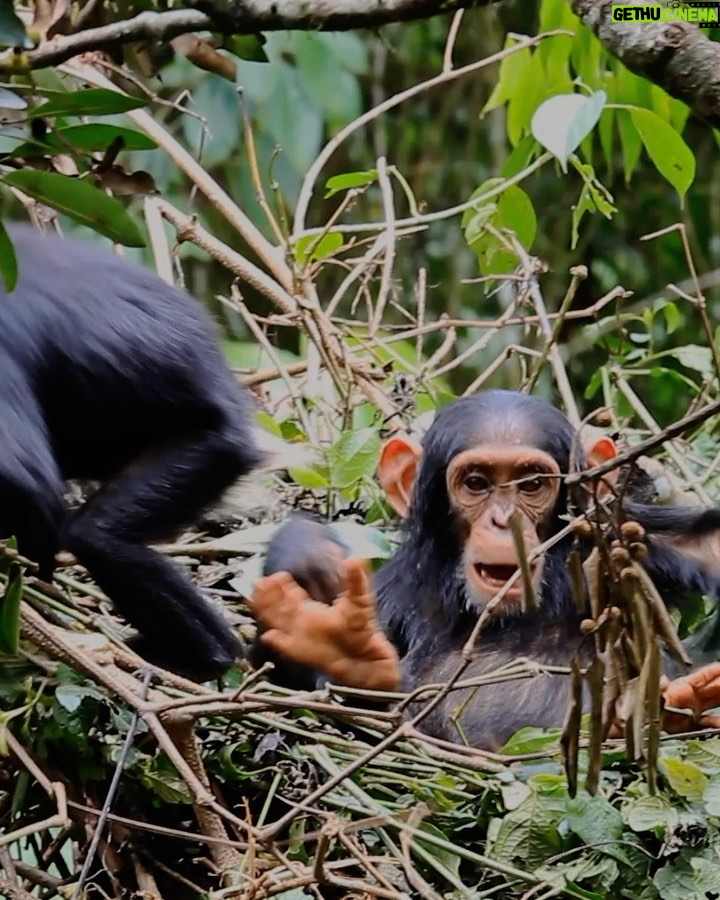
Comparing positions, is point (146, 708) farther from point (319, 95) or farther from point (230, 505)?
point (319, 95)

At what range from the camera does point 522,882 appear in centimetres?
166

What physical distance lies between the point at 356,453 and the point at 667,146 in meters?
0.78

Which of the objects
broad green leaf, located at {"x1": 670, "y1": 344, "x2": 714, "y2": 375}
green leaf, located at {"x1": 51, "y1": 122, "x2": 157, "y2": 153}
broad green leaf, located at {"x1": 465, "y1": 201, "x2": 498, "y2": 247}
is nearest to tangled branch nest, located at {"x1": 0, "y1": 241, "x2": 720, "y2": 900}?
green leaf, located at {"x1": 51, "y1": 122, "x2": 157, "y2": 153}

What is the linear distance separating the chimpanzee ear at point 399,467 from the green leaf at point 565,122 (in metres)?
0.53

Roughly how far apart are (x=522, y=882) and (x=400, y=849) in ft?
0.45

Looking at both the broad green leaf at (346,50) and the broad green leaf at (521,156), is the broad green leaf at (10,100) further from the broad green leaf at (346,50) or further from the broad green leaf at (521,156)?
the broad green leaf at (346,50)

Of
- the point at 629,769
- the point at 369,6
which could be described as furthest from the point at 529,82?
the point at 629,769

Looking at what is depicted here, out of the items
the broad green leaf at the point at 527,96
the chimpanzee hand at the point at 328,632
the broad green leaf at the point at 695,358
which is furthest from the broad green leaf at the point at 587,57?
the chimpanzee hand at the point at 328,632

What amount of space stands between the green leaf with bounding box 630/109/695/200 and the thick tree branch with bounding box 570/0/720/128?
120 cm

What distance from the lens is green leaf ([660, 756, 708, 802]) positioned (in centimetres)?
175

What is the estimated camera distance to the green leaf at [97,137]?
5.32 ft

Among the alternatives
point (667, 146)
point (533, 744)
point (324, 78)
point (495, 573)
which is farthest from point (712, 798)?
point (324, 78)

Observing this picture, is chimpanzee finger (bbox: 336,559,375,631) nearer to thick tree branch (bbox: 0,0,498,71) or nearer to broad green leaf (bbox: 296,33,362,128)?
thick tree branch (bbox: 0,0,498,71)

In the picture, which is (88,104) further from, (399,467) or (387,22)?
(399,467)
